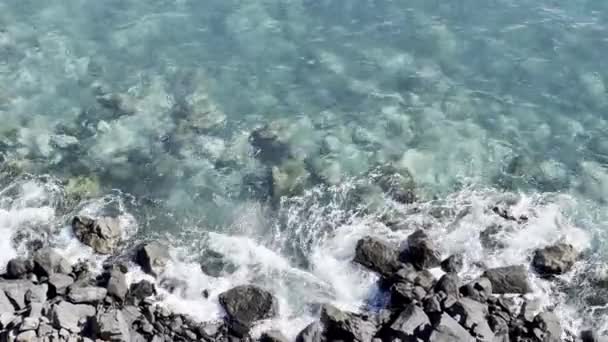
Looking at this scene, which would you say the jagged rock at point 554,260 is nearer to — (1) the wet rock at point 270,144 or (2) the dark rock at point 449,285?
(2) the dark rock at point 449,285

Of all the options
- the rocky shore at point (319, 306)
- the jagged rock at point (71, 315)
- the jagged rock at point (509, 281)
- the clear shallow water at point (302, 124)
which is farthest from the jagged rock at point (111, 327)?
the jagged rock at point (509, 281)

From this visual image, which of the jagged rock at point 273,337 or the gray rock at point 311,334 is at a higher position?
the gray rock at point 311,334

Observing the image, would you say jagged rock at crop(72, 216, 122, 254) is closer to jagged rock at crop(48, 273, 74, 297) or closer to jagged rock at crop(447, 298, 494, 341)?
jagged rock at crop(48, 273, 74, 297)

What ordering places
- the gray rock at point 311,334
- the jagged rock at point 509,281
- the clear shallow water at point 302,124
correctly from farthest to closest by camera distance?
the clear shallow water at point 302,124 < the jagged rock at point 509,281 < the gray rock at point 311,334

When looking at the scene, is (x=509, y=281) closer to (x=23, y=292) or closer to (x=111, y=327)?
(x=111, y=327)

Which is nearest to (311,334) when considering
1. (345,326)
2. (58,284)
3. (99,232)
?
(345,326)

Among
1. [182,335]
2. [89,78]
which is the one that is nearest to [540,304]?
[182,335]

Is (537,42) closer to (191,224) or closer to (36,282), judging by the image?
(191,224)
